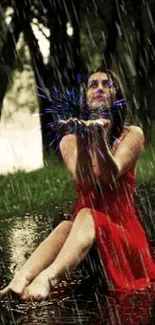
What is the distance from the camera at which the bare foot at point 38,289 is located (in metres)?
5.16

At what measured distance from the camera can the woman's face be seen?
5.43m

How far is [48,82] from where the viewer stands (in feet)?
61.3

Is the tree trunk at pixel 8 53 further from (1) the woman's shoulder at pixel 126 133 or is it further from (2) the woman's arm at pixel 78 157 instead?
(1) the woman's shoulder at pixel 126 133

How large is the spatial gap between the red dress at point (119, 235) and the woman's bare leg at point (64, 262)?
0.48 feet

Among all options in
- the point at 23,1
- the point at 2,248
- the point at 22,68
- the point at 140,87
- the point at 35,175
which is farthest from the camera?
the point at 22,68

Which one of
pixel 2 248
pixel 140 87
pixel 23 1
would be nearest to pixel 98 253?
pixel 2 248

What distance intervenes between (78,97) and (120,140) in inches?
30.4

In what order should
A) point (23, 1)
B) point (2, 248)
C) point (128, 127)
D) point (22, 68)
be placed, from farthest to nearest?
1. point (22, 68)
2. point (23, 1)
3. point (2, 248)
4. point (128, 127)

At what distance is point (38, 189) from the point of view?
12.6 m

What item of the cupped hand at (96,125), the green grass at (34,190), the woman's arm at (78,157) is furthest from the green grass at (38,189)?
the cupped hand at (96,125)

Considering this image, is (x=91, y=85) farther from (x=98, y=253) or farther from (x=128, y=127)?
(x=98, y=253)

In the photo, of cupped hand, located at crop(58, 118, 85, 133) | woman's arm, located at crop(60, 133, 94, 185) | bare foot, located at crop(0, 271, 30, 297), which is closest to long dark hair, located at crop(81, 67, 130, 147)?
woman's arm, located at crop(60, 133, 94, 185)

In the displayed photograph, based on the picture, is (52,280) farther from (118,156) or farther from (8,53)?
(8,53)

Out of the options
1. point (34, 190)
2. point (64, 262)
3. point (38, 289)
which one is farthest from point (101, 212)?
point (34, 190)
